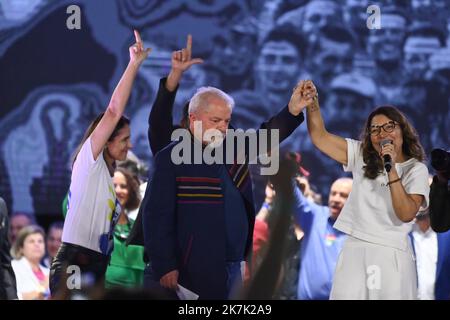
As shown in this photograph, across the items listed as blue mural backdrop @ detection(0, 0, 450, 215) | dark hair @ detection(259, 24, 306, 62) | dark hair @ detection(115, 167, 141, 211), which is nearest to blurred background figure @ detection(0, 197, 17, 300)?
dark hair @ detection(115, 167, 141, 211)

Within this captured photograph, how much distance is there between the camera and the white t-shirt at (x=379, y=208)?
4.54 metres

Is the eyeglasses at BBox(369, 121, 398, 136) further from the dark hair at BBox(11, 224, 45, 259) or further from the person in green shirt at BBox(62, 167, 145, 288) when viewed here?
the dark hair at BBox(11, 224, 45, 259)

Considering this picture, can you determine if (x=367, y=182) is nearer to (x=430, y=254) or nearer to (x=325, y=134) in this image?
(x=325, y=134)

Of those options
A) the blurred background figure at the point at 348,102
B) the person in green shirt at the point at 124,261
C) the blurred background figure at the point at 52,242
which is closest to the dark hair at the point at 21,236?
the blurred background figure at the point at 52,242

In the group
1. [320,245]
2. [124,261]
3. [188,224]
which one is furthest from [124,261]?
[320,245]

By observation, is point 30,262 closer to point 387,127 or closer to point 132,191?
point 132,191

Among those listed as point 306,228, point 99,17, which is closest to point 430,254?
point 306,228

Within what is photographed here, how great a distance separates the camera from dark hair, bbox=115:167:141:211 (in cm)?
628

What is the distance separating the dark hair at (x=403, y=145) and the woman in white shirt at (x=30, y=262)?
3.55m

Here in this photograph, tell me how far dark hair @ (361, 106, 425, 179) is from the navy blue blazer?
712 mm

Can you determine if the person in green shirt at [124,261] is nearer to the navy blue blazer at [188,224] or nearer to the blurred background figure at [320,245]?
the navy blue blazer at [188,224]

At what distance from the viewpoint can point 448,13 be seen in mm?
8930

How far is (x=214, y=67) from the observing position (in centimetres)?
860

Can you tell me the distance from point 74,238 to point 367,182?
55.1 inches
